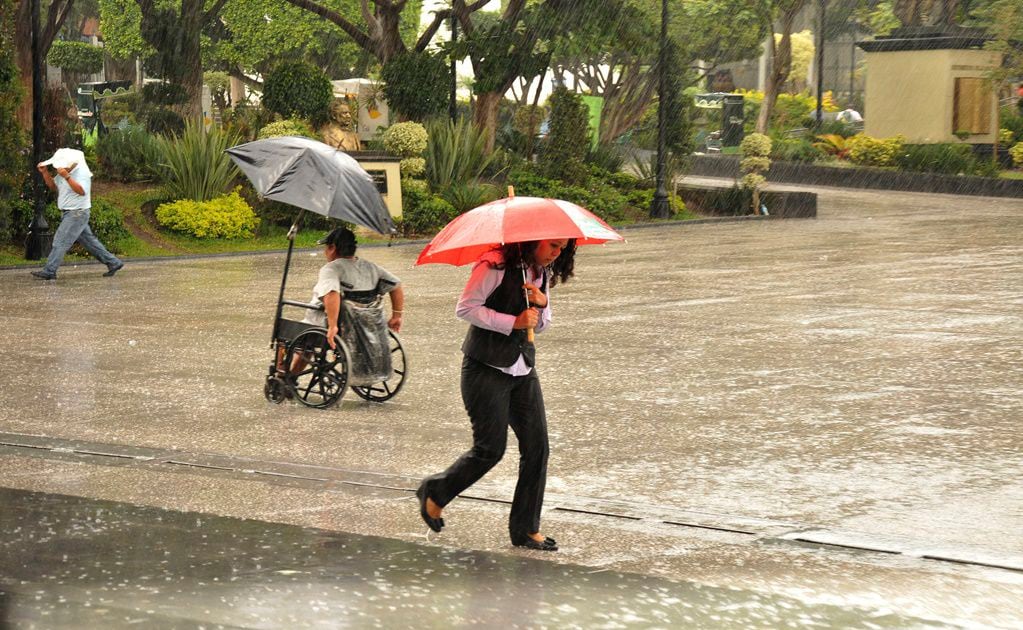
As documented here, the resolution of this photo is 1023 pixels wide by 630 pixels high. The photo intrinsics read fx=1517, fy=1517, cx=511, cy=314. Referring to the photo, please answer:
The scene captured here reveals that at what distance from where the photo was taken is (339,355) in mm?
10430

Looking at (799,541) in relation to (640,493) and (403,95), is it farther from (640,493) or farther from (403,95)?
(403,95)

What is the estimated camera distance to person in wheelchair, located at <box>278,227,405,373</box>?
33.7 ft

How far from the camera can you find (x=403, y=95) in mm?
31812

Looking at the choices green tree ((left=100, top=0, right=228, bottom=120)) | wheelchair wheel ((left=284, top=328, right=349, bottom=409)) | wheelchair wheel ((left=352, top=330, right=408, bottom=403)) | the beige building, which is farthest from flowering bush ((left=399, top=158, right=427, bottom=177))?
the beige building

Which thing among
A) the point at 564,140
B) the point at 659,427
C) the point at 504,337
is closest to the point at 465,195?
the point at 564,140

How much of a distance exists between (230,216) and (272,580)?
20.4m

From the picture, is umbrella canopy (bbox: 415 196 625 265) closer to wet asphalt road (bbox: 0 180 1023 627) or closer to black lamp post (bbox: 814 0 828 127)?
wet asphalt road (bbox: 0 180 1023 627)

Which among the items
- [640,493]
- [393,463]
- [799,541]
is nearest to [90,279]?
[393,463]

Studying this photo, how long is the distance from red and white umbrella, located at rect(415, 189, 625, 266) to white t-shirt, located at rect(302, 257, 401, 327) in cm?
341

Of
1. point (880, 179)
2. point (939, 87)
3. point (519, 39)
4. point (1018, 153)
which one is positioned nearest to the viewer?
point (519, 39)

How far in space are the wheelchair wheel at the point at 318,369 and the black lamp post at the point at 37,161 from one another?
13.4 meters

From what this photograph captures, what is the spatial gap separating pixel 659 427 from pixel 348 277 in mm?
2379

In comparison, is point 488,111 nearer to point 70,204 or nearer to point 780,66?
point 70,204

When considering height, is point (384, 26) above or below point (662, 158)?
above
